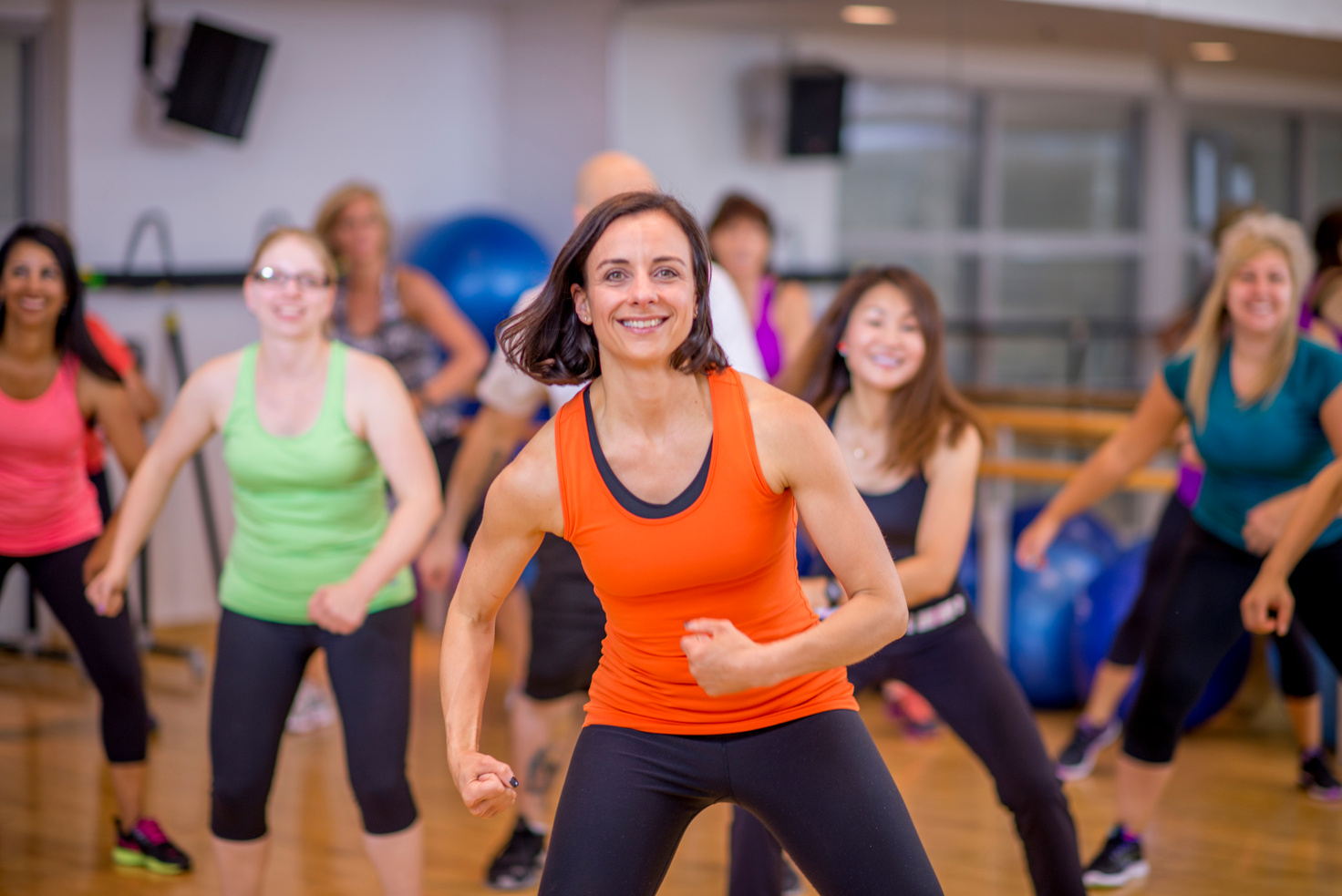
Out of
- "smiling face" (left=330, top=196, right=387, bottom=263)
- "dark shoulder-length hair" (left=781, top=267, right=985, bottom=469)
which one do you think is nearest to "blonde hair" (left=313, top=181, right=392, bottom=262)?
"smiling face" (left=330, top=196, right=387, bottom=263)

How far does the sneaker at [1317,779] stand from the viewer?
12.4 feet

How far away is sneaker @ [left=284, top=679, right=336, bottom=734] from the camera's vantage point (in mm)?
4344

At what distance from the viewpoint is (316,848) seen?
11.1 ft

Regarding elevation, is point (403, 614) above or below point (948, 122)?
below

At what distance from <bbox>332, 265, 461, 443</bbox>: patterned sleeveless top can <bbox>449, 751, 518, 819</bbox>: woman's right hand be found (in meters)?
2.80

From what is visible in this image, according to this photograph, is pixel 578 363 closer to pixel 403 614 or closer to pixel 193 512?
pixel 403 614

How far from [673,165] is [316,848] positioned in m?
3.70

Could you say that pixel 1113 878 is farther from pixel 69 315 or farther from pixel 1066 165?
pixel 1066 165

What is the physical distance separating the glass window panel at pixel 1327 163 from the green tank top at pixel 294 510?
5.66 m

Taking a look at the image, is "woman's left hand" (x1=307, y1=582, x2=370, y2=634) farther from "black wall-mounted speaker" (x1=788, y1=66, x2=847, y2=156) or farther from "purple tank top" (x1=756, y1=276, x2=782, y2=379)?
"black wall-mounted speaker" (x1=788, y1=66, x2=847, y2=156)

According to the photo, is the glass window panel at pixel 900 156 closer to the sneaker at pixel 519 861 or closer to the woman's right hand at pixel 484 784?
the sneaker at pixel 519 861

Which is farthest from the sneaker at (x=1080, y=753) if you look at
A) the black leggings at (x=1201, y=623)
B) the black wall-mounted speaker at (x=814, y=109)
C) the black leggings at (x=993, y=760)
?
the black wall-mounted speaker at (x=814, y=109)

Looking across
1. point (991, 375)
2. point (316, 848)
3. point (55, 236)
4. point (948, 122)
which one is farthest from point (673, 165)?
point (316, 848)

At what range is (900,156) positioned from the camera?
6.38 m
